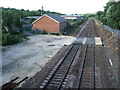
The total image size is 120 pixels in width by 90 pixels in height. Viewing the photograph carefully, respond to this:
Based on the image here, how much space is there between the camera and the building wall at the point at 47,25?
39.4 m

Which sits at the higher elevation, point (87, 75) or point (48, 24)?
point (48, 24)

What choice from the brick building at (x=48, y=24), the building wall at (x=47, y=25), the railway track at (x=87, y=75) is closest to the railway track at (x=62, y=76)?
the railway track at (x=87, y=75)

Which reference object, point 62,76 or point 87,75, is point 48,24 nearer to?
point 62,76

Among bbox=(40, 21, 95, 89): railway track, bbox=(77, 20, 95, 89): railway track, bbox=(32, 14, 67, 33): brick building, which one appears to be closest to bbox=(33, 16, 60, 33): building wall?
bbox=(32, 14, 67, 33): brick building

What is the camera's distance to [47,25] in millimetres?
40125

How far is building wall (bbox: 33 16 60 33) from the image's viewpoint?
39406 millimetres

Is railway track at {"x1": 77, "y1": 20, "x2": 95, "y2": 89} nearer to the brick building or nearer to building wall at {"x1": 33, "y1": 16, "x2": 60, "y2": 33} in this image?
the brick building

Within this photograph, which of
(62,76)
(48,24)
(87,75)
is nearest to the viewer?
(62,76)

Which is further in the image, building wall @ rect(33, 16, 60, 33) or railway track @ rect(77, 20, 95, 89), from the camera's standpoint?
building wall @ rect(33, 16, 60, 33)

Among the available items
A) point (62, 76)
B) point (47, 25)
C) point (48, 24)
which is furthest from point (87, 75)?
point (47, 25)

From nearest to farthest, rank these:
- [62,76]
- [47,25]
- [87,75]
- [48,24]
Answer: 1. [62,76]
2. [87,75]
3. [48,24]
4. [47,25]

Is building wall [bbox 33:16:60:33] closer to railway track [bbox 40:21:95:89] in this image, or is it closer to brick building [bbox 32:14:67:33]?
Result: brick building [bbox 32:14:67:33]

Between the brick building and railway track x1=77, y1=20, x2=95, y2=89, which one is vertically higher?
the brick building

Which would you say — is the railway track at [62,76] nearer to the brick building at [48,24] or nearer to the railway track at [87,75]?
the railway track at [87,75]
